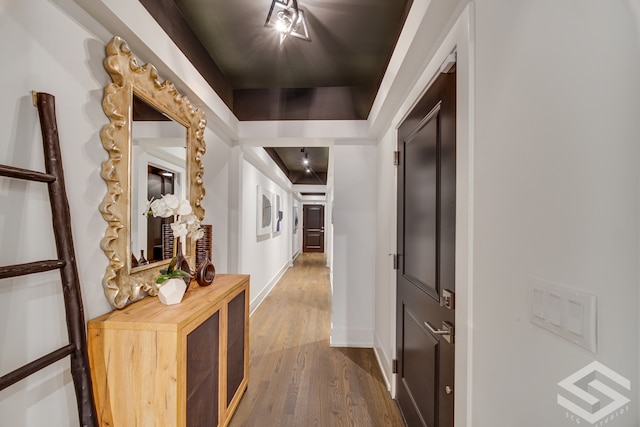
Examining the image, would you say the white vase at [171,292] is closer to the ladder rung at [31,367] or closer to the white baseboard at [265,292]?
the ladder rung at [31,367]

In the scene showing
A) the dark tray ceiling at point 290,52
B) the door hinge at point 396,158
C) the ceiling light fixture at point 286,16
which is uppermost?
the dark tray ceiling at point 290,52

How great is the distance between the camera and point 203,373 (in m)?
1.45

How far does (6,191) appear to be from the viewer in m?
0.91

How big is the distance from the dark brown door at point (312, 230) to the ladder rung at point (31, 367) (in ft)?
32.4

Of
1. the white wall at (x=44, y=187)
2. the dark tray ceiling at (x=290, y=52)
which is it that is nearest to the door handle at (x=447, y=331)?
the white wall at (x=44, y=187)

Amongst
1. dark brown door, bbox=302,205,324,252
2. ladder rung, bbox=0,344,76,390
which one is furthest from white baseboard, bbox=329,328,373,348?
dark brown door, bbox=302,205,324,252

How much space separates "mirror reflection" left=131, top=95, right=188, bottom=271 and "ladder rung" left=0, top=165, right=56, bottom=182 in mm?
439

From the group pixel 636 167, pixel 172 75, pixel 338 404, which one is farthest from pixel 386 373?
pixel 172 75

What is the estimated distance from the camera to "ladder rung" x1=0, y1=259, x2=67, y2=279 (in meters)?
0.81

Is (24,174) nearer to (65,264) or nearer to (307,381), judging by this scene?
(65,264)

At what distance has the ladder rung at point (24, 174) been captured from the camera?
0.82m

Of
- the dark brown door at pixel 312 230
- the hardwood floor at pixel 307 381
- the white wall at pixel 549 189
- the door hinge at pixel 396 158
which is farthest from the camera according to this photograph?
the dark brown door at pixel 312 230

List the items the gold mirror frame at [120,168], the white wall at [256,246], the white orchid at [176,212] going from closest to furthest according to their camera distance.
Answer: the gold mirror frame at [120,168] < the white orchid at [176,212] < the white wall at [256,246]

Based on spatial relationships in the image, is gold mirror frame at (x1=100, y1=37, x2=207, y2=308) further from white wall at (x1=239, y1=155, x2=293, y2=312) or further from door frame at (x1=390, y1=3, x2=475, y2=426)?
white wall at (x1=239, y1=155, x2=293, y2=312)
